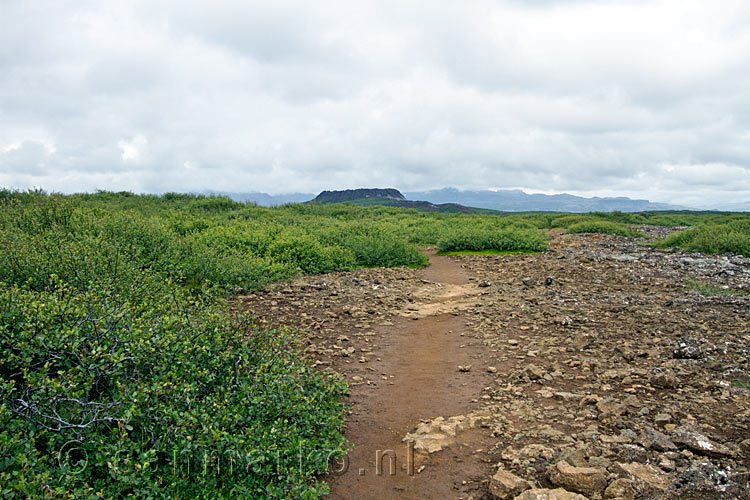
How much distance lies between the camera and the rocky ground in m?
4.00

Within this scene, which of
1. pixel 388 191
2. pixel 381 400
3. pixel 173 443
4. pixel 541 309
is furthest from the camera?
pixel 388 191

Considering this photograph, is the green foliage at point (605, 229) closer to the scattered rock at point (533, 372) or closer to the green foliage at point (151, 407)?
the scattered rock at point (533, 372)

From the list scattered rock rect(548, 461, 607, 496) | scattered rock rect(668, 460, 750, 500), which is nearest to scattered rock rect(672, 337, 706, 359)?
scattered rock rect(668, 460, 750, 500)

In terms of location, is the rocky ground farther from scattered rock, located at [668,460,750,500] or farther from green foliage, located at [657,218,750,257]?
green foliage, located at [657,218,750,257]

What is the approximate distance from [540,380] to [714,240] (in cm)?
1734

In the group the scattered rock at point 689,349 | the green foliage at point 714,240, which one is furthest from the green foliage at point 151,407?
the green foliage at point 714,240

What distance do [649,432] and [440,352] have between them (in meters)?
3.61

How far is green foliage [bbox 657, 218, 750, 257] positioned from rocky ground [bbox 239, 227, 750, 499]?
6229 mm

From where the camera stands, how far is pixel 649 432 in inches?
174

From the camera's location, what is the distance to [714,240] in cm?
1917

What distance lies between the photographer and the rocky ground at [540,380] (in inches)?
157

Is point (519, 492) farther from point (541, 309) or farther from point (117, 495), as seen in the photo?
point (541, 309)

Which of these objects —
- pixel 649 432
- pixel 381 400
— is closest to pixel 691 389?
pixel 649 432

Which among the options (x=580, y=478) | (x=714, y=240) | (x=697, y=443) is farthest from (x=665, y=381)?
(x=714, y=240)
